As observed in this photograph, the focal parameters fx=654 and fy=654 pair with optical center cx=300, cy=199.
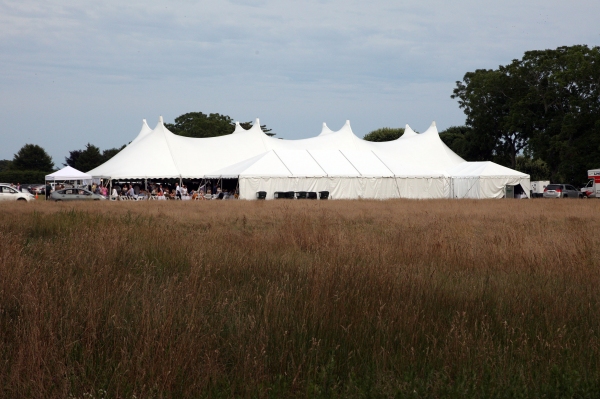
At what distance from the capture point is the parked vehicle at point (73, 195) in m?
34.5

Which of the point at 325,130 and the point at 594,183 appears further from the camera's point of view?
the point at 325,130

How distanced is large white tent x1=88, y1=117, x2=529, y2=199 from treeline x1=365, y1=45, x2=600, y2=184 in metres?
4.64

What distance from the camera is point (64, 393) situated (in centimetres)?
385

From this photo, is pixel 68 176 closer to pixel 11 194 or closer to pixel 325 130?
pixel 11 194

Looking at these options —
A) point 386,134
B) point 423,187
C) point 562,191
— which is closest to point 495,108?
point 562,191

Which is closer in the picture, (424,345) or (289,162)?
(424,345)

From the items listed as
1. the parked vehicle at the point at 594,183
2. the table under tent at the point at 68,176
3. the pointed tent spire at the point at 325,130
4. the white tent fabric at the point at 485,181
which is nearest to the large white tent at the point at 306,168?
the white tent fabric at the point at 485,181

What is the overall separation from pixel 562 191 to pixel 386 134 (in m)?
40.4

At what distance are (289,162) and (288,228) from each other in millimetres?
27268

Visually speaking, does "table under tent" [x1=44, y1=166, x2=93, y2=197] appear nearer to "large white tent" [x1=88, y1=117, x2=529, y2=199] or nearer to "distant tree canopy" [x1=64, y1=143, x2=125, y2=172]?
"large white tent" [x1=88, y1=117, x2=529, y2=199]

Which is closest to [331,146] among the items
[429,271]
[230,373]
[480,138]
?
[480,138]

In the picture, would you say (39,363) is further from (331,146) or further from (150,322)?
(331,146)

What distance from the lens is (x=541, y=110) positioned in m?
47.2

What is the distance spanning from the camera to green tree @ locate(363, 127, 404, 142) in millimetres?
A: 83312
